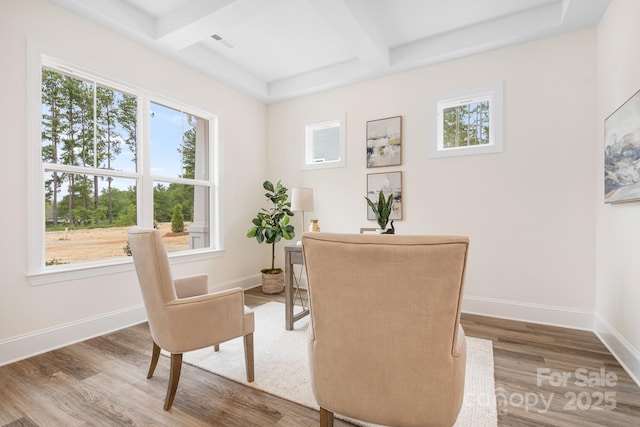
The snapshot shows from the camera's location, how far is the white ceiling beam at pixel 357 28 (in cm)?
252

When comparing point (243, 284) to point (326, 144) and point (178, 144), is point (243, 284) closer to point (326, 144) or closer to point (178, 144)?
point (178, 144)

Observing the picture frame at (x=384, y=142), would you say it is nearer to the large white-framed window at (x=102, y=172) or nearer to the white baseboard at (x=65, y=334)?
Result: the large white-framed window at (x=102, y=172)

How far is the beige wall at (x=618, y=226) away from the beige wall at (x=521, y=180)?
0.12m

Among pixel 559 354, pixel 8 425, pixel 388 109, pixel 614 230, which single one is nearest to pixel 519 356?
pixel 559 354

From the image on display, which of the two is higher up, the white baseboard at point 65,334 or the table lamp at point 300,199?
the table lamp at point 300,199

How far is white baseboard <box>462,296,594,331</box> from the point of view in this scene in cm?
→ 277

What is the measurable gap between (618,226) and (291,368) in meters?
2.64

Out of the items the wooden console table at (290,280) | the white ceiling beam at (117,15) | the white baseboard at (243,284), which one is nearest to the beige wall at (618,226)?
the wooden console table at (290,280)

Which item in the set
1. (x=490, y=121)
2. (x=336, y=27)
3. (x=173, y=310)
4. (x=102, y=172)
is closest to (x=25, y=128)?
(x=102, y=172)

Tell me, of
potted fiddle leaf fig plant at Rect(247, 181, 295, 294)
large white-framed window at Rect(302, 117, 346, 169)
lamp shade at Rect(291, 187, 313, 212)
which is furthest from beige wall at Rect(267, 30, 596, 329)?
potted fiddle leaf fig plant at Rect(247, 181, 295, 294)

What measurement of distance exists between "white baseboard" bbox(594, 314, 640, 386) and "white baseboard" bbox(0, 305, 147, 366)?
3.99 m

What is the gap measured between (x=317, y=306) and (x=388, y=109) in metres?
3.13

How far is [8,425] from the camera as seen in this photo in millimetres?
1531

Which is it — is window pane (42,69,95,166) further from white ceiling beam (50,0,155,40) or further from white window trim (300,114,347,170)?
white window trim (300,114,347,170)
